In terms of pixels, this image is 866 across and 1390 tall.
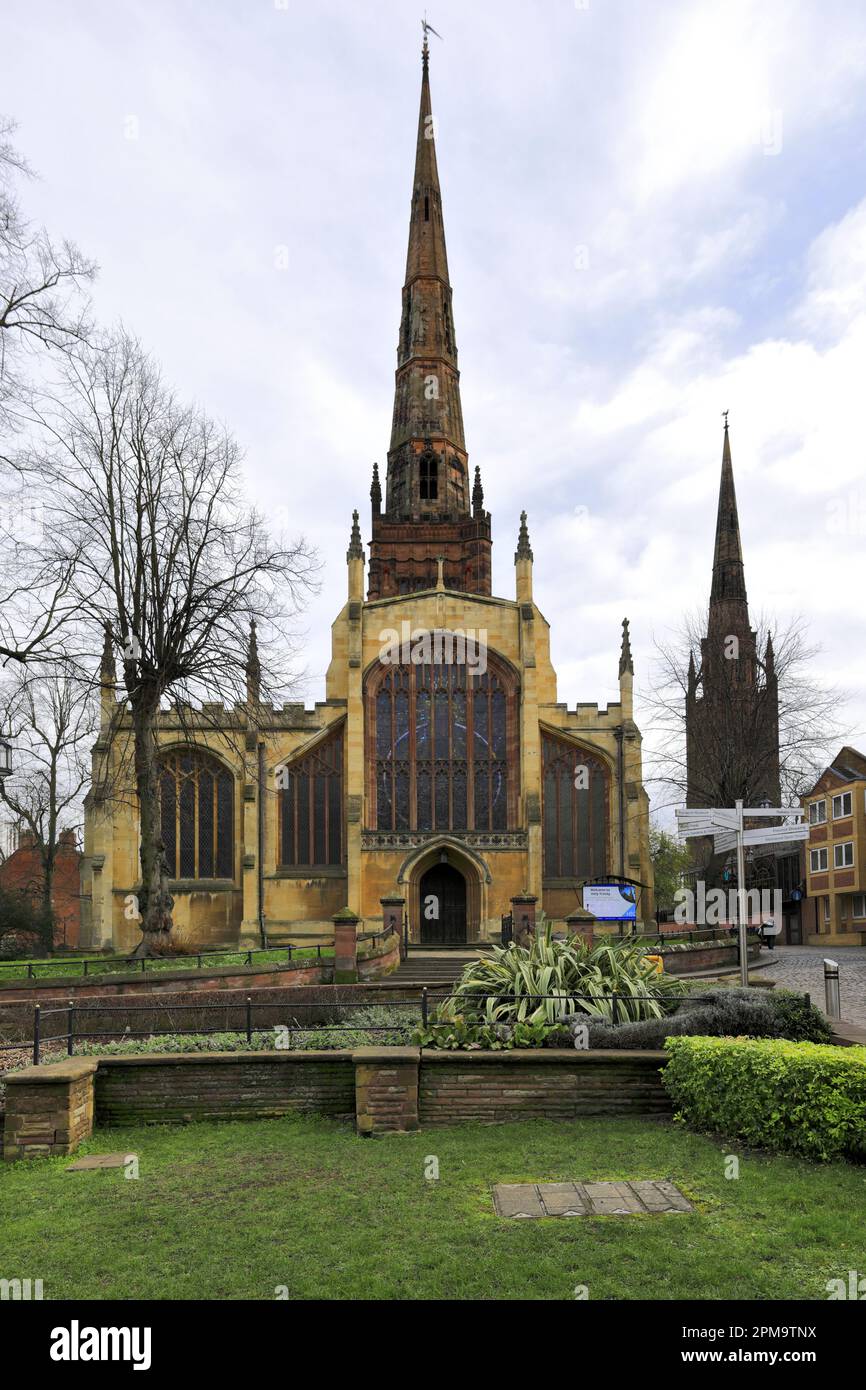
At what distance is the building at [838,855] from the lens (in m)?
45.9

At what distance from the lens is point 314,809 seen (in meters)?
36.7

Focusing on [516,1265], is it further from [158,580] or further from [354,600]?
[354,600]

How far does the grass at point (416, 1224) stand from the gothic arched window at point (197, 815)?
89.4ft

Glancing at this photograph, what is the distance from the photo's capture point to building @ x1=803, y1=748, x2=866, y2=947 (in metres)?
45.9

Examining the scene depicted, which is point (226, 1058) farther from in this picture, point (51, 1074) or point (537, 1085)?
point (537, 1085)

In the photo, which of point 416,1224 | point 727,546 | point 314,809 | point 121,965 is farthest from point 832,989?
point 727,546

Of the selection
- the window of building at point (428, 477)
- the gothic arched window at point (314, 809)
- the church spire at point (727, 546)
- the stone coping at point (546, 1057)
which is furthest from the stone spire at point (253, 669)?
the church spire at point (727, 546)

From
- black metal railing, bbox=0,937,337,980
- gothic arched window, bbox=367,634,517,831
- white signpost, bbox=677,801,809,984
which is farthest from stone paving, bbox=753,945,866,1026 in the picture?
black metal railing, bbox=0,937,337,980

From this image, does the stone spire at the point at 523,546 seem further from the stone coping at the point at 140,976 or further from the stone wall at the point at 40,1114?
the stone wall at the point at 40,1114

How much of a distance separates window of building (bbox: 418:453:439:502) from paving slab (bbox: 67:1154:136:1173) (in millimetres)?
45843

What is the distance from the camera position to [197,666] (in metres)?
24.3

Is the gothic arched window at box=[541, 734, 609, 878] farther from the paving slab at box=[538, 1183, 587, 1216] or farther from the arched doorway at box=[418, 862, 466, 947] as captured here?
the paving slab at box=[538, 1183, 587, 1216]

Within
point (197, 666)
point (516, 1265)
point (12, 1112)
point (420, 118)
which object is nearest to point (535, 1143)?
point (516, 1265)

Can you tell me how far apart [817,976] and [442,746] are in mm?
16634
